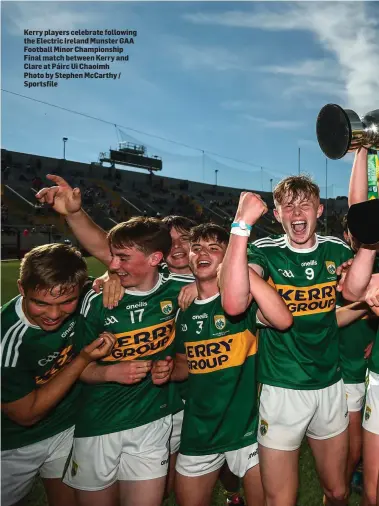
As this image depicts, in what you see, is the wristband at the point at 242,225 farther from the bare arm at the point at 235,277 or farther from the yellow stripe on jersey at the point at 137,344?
the yellow stripe on jersey at the point at 137,344

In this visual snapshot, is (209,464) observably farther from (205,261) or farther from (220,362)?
(205,261)

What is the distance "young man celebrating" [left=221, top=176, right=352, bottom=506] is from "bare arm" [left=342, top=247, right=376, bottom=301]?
31 cm

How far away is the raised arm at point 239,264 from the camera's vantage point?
2.04 m

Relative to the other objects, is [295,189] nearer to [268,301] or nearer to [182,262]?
[268,301]

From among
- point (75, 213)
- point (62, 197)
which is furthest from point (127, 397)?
point (62, 197)

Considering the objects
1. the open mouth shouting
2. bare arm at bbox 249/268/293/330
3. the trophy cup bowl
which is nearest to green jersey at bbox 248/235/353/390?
the open mouth shouting

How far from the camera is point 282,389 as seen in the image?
2.66m

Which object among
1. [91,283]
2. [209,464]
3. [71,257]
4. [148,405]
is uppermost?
[71,257]

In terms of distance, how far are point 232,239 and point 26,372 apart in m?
1.30

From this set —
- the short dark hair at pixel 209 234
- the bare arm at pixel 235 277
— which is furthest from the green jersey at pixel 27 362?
the bare arm at pixel 235 277

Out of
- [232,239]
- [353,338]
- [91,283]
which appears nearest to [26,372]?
[91,283]

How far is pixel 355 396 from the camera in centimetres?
343

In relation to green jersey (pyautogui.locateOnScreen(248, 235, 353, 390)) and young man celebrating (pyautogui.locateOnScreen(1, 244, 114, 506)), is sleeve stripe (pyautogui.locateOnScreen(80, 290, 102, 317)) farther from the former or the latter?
green jersey (pyautogui.locateOnScreen(248, 235, 353, 390))

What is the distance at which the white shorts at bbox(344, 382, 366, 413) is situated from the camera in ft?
11.2
